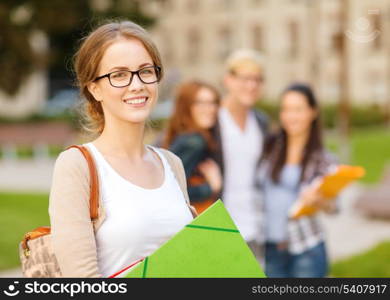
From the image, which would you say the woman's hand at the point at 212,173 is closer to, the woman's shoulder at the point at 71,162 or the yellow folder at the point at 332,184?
the yellow folder at the point at 332,184

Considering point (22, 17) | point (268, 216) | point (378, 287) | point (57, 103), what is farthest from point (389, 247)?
point (57, 103)

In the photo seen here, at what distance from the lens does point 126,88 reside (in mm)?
2158

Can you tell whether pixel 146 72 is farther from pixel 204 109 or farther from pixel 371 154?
pixel 371 154

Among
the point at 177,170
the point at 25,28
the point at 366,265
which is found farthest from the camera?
the point at 25,28

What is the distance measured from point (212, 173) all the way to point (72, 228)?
2530mm

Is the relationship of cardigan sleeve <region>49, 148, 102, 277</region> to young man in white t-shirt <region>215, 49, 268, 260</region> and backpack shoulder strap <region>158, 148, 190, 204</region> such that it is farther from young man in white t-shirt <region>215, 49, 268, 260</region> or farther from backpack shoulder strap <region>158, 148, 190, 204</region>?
young man in white t-shirt <region>215, 49, 268, 260</region>

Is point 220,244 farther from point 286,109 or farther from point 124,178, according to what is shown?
point 286,109

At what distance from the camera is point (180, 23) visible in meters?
50.6

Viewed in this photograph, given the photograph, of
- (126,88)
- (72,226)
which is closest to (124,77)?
(126,88)

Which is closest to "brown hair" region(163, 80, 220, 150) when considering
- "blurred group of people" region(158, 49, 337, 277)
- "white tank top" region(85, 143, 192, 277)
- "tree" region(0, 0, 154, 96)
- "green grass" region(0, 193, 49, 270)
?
"blurred group of people" region(158, 49, 337, 277)

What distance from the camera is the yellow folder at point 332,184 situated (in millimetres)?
4094

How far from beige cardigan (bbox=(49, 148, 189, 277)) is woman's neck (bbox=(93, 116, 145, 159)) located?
18 centimetres

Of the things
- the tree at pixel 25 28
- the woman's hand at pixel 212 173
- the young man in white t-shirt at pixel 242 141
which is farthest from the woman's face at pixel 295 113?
the tree at pixel 25 28

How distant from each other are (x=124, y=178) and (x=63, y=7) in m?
21.6
